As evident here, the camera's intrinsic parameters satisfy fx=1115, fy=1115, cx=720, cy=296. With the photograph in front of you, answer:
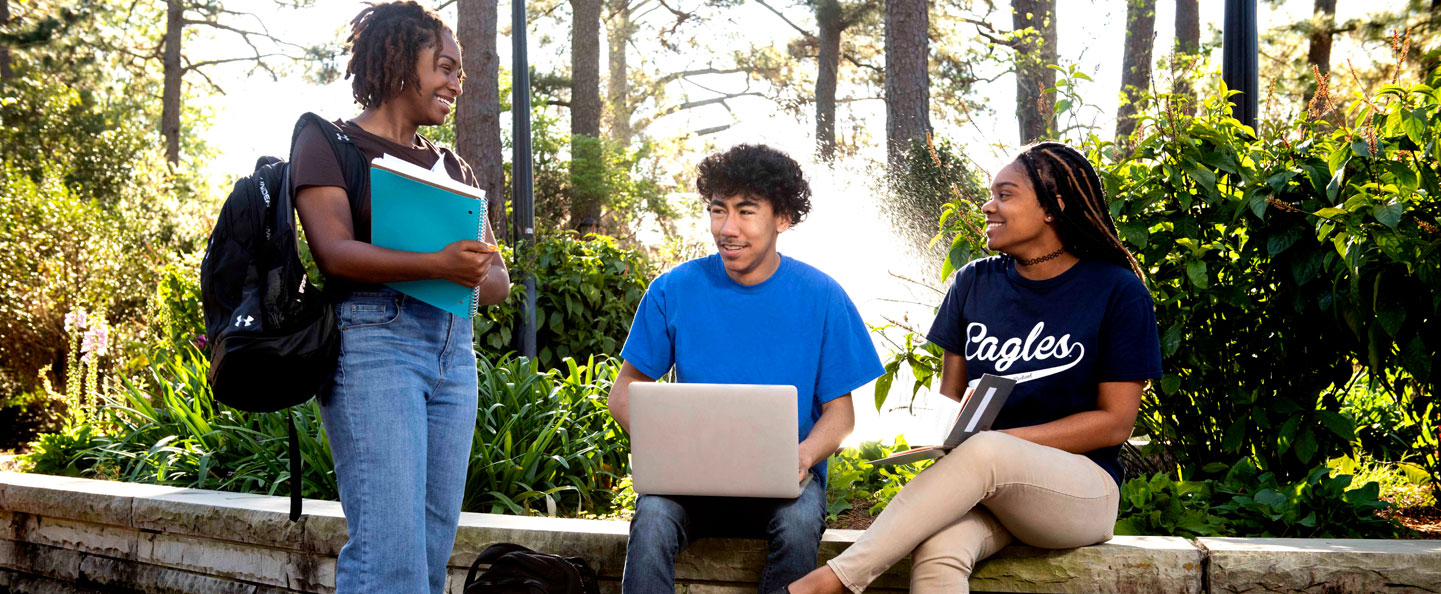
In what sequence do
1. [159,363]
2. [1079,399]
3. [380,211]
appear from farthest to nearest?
1. [159,363]
2. [1079,399]
3. [380,211]

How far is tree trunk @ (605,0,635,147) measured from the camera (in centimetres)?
2655

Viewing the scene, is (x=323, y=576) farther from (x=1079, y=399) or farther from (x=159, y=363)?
(x=159, y=363)

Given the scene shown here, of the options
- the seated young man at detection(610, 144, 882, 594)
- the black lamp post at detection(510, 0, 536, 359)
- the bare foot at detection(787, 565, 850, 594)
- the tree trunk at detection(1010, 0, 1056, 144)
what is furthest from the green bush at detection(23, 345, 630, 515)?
the tree trunk at detection(1010, 0, 1056, 144)

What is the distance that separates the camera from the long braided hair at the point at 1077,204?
9.18 feet

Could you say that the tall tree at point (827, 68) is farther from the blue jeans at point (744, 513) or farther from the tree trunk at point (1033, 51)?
the blue jeans at point (744, 513)

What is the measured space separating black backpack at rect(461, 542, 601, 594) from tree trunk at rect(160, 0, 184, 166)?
2129cm

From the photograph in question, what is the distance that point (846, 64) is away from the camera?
939 inches

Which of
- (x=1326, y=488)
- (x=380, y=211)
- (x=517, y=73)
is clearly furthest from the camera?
(x=517, y=73)

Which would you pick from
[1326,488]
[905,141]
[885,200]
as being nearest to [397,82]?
[1326,488]

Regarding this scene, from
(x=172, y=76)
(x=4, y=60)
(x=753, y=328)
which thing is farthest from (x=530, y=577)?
(x=172, y=76)

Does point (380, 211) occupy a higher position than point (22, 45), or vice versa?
point (22, 45)

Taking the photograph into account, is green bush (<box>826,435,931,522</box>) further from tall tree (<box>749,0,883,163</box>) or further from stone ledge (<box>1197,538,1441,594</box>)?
tall tree (<box>749,0,883,163</box>)

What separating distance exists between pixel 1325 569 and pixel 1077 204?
1066mm

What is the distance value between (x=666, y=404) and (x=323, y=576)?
151cm
